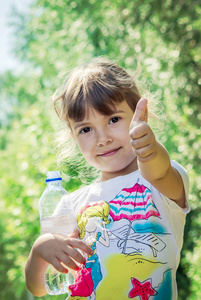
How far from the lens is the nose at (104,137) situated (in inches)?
75.7

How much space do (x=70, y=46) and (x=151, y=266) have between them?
429cm

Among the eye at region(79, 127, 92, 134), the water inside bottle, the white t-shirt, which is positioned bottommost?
the white t-shirt

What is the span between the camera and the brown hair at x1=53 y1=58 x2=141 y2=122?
1.96 meters

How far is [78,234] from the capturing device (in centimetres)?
193

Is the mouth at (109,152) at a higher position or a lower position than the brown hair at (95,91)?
lower

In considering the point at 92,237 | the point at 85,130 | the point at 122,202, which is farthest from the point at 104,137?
the point at 92,237

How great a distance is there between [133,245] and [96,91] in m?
0.65

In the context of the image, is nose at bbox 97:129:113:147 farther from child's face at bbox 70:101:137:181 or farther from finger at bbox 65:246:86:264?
finger at bbox 65:246:86:264

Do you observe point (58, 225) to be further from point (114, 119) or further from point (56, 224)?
point (114, 119)

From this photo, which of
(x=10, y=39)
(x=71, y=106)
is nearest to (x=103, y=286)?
(x=71, y=106)

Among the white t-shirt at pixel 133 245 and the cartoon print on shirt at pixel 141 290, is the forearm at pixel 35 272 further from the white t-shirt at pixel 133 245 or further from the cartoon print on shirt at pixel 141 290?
the cartoon print on shirt at pixel 141 290

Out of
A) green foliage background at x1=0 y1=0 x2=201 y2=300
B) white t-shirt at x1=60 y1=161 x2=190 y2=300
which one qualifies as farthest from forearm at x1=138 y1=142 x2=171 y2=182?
green foliage background at x1=0 y1=0 x2=201 y2=300

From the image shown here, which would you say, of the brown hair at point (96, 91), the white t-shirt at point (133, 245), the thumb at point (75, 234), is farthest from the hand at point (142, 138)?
the thumb at point (75, 234)

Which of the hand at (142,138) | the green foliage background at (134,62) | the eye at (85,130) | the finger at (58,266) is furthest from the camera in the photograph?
the green foliage background at (134,62)
